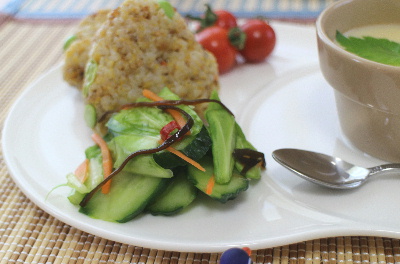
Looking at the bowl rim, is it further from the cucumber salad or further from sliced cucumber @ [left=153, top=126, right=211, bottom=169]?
sliced cucumber @ [left=153, top=126, right=211, bottom=169]

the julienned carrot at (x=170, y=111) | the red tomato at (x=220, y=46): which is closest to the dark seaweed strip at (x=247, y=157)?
the julienned carrot at (x=170, y=111)

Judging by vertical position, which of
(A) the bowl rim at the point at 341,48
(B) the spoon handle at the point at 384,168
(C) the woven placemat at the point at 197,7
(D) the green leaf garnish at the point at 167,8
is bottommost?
(C) the woven placemat at the point at 197,7

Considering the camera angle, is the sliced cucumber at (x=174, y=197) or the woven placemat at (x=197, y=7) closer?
the sliced cucumber at (x=174, y=197)

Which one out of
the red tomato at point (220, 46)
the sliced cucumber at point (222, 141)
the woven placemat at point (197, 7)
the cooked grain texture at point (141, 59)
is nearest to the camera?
the sliced cucumber at point (222, 141)

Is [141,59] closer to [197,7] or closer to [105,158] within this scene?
[105,158]

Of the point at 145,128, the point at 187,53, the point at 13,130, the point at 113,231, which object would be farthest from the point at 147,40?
the point at 113,231

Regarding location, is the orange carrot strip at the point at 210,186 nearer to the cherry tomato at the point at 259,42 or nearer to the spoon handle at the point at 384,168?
the spoon handle at the point at 384,168

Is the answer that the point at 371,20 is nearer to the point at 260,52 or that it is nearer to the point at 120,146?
the point at 260,52
